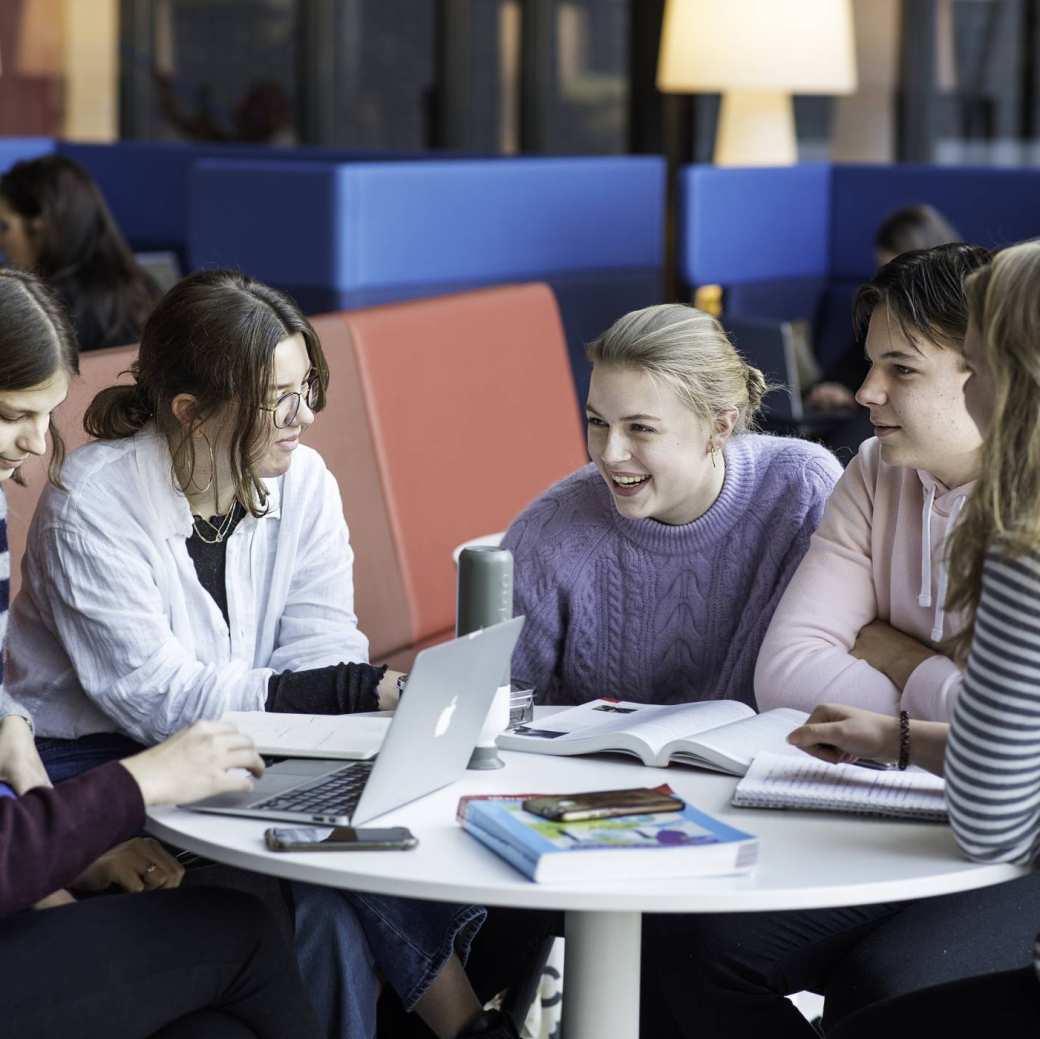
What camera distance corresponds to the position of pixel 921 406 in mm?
2006

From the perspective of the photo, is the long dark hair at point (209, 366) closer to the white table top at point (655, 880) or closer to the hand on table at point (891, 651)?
the white table top at point (655, 880)

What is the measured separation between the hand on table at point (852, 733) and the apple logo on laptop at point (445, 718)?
0.35 m

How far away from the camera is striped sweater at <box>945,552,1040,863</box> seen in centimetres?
141

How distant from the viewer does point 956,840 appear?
1.51m

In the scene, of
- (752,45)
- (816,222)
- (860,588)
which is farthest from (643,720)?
(816,222)

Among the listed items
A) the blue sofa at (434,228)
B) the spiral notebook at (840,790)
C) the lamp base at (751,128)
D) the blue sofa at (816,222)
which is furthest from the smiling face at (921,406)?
the lamp base at (751,128)

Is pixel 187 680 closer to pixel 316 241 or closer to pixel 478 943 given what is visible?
pixel 478 943

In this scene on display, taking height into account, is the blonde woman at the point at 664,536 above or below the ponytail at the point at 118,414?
below

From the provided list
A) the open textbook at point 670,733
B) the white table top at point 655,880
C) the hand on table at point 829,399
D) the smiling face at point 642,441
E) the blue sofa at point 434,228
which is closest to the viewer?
the white table top at point 655,880

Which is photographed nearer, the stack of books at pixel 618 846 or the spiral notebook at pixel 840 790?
the stack of books at pixel 618 846

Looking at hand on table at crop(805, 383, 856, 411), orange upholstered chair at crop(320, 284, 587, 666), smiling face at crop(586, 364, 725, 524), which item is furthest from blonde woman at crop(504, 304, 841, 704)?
hand on table at crop(805, 383, 856, 411)

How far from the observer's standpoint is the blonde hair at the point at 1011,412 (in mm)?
1437

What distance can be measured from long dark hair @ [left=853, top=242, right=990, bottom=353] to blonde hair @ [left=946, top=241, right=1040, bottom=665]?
0.53 m

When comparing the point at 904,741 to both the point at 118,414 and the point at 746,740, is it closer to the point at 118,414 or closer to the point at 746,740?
the point at 746,740
